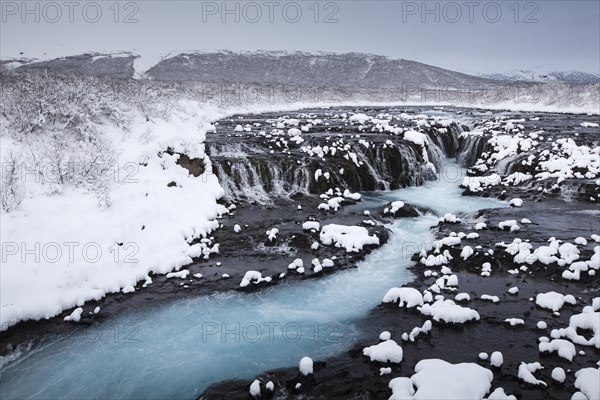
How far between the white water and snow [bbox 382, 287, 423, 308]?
443 millimetres

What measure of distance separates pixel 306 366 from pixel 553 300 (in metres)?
5.40

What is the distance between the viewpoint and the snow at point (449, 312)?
26.8ft

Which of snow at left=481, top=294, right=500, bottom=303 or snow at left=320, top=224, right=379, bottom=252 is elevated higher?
snow at left=320, top=224, right=379, bottom=252

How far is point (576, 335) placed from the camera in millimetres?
7328

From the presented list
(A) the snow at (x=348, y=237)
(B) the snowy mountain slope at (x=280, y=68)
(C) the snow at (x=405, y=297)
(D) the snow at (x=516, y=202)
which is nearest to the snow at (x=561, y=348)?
(C) the snow at (x=405, y=297)

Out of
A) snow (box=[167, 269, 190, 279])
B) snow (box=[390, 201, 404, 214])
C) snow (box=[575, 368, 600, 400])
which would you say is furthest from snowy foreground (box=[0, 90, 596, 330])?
snow (box=[575, 368, 600, 400])

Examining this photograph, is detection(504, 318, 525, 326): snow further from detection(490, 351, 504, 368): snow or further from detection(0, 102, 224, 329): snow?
detection(0, 102, 224, 329): snow

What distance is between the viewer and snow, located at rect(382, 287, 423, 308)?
28.9 ft

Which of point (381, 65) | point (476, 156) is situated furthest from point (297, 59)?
point (476, 156)

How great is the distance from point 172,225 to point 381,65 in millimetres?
149485

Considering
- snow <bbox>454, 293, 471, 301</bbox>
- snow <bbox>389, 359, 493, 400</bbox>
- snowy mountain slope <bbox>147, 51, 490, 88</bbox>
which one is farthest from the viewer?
snowy mountain slope <bbox>147, 51, 490, 88</bbox>

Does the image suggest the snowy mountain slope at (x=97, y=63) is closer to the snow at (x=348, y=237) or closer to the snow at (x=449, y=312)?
the snow at (x=348, y=237)

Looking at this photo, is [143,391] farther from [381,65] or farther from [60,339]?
[381,65]

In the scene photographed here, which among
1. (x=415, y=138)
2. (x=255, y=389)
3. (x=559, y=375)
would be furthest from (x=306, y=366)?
(x=415, y=138)
